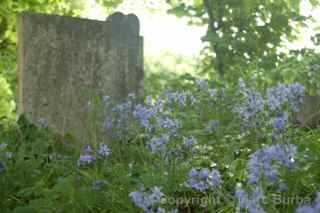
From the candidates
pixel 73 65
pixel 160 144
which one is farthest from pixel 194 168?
pixel 73 65

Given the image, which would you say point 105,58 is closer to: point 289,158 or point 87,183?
point 87,183

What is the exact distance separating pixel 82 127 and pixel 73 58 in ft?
2.29

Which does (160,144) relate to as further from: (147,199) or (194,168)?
(147,199)

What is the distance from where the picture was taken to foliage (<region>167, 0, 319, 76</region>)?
661 cm

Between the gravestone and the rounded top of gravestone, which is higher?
the rounded top of gravestone

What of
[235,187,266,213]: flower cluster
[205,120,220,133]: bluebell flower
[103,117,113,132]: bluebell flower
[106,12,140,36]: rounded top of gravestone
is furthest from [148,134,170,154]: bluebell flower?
[106,12,140,36]: rounded top of gravestone

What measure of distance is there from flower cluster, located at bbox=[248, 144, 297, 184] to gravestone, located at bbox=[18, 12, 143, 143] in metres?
3.14

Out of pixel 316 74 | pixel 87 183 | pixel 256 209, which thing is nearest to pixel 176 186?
pixel 87 183

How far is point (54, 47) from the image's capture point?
17.0 ft

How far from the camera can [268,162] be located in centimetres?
177

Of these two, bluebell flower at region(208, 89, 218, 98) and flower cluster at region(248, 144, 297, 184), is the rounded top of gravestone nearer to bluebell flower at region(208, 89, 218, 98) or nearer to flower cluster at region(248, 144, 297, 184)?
bluebell flower at region(208, 89, 218, 98)

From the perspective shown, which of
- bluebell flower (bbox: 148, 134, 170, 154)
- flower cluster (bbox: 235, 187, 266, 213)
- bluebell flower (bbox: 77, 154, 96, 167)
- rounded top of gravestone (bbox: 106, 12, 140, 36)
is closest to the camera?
flower cluster (bbox: 235, 187, 266, 213)

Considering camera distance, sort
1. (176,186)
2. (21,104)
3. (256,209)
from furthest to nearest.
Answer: (21,104), (176,186), (256,209)

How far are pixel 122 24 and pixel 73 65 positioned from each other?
702mm
